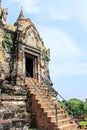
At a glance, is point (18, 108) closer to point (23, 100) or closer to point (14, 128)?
point (23, 100)

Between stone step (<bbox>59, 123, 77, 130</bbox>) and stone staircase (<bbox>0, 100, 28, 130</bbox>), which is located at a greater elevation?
stone staircase (<bbox>0, 100, 28, 130</bbox>)

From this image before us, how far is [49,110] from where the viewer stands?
46.4 feet

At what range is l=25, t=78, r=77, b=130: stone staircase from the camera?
1321cm

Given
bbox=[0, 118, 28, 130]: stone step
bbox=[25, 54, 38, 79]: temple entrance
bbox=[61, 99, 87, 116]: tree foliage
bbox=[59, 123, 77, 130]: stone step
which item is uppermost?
bbox=[25, 54, 38, 79]: temple entrance

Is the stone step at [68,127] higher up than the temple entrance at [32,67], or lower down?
lower down

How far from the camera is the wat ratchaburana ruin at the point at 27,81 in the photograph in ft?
44.7

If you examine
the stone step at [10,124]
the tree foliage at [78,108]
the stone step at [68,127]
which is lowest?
the stone step at [68,127]

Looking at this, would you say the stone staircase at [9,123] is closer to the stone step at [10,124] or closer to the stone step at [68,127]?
the stone step at [10,124]

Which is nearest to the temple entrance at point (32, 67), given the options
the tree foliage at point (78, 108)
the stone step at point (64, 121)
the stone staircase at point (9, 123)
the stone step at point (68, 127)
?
the stone step at point (64, 121)

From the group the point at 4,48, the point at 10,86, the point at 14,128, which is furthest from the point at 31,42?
the point at 14,128

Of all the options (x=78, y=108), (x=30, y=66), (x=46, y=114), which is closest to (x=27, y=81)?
(x=30, y=66)

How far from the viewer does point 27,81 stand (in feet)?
52.9

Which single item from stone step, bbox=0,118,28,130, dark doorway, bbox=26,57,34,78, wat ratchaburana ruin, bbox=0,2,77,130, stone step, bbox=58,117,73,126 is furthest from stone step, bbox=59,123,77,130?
dark doorway, bbox=26,57,34,78

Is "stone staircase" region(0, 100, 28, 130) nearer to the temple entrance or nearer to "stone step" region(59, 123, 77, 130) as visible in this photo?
"stone step" region(59, 123, 77, 130)
